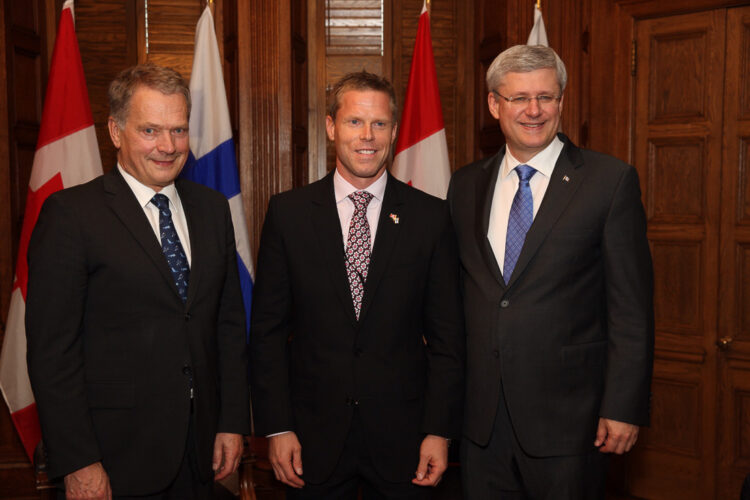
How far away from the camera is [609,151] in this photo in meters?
3.68

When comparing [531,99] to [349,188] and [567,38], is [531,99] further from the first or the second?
[567,38]

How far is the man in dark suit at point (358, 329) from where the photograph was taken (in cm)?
193

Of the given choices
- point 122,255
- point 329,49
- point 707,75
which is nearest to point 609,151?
point 707,75

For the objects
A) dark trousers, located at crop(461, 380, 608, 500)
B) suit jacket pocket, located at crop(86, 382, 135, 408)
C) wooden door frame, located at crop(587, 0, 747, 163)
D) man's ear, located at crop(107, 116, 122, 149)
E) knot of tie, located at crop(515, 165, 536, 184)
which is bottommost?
dark trousers, located at crop(461, 380, 608, 500)

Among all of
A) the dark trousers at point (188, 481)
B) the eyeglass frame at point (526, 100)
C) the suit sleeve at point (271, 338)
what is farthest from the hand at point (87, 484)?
the eyeglass frame at point (526, 100)

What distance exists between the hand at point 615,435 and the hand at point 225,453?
103cm

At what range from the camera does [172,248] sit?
1.84m

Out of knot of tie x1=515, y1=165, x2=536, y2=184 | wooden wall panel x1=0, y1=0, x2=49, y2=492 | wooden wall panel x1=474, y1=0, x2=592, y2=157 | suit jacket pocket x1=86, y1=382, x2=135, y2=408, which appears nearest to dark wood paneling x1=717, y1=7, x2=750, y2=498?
wooden wall panel x1=474, y1=0, x2=592, y2=157

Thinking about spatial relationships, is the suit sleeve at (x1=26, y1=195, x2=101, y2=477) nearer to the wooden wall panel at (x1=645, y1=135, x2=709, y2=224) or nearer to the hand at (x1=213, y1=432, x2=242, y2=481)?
A: the hand at (x1=213, y1=432, x2=242, y2=481)

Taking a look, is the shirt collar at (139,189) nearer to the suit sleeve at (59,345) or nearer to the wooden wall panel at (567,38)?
the suit sleeve at (59,345)

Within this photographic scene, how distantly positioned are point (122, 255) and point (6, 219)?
2047 millimetres

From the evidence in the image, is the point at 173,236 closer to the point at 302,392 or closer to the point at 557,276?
the point at 302,392

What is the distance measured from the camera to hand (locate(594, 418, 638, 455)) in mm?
1935

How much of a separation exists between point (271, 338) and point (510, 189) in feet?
2.78
